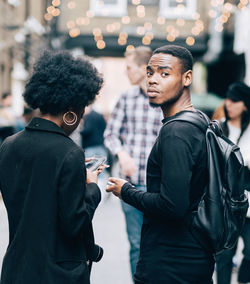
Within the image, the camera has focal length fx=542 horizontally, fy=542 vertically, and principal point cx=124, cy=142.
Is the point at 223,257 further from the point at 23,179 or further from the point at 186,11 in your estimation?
the point at 186,11

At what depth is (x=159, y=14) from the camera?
20.0 meters

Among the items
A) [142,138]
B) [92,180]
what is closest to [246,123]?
[142,138]

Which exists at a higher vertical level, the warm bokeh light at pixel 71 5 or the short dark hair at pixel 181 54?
the warm bokeh light at pixel 71 5

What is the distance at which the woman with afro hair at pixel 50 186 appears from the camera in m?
2.34

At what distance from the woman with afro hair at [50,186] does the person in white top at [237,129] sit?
81.3 inches

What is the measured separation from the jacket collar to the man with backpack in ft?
1.58

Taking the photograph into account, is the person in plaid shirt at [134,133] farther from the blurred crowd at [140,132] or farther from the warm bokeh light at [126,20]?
the warm bokeh light at [126,20]

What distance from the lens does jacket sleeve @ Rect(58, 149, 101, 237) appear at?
7.61 ft

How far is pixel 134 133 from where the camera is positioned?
14.6 feet

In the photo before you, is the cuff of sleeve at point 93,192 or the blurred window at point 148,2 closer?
→ the cuff of sleeve at point 93,192

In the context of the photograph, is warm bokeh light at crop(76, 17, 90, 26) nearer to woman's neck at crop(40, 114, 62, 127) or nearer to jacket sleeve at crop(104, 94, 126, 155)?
jacket sleeve at crop(104, 94, 126, 155)

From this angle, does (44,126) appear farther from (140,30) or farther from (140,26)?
(140,26)

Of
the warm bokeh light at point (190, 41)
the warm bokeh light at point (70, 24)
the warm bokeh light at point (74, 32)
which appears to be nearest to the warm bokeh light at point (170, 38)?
the warm bokeh light at point (190, 41)

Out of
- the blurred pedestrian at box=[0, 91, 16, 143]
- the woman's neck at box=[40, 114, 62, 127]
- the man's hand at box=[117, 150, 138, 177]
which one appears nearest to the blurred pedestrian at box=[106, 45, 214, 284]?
the woman's neck at box=[40, 114, 62, 127]
